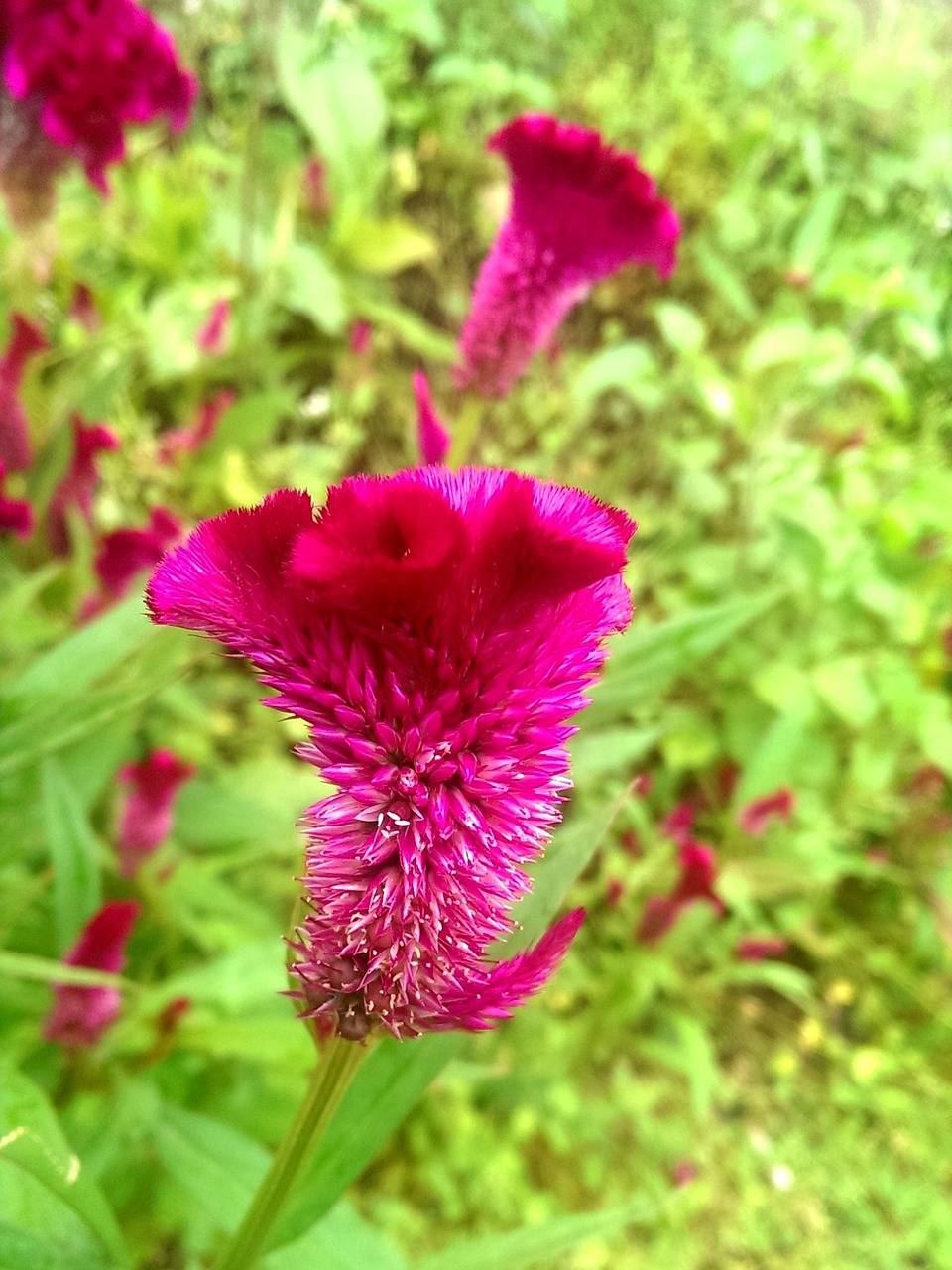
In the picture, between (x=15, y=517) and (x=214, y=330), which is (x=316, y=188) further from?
(x=15, y=517)

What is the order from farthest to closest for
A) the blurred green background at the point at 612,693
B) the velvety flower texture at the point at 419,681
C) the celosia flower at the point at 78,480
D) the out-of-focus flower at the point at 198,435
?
the out-of-focus flower at the point at 198,435 → the celosia flower at the point at 78,480 → the blurred green background at the point at 612,693 → the velvety flower texture at the point at 419,681

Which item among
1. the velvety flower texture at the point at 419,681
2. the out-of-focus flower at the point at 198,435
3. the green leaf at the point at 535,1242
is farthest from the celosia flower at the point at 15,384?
the green leaf at the point at 535,1242

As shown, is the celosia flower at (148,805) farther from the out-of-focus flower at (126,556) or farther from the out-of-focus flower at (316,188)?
the out-of-focus flower at (316,188)

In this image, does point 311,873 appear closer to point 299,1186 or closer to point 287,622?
point 287,622

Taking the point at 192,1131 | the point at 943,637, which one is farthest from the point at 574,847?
the point at 943,637

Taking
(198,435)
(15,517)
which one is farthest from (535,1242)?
(198,435)

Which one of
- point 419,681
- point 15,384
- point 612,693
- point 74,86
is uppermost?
point 74,86
